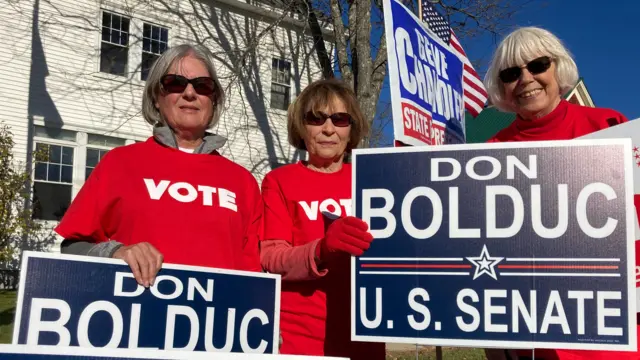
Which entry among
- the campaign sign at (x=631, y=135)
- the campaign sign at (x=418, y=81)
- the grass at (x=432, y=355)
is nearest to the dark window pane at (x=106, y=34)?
the grass at (x=432, y=355)

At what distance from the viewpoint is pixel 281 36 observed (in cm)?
1546

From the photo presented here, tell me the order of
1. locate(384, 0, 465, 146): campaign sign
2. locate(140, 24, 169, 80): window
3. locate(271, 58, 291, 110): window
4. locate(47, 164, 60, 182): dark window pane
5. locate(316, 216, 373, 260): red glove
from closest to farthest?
1. locate(316, 216, 373, 260): red glove
2. locate(384, 0, 465, 146): campaign sign
3. locate(47, 164, 60, 182): dark window pane
4. locate(140, 24, 169, 80): window
5. locate(271, 58, 291, 110): window

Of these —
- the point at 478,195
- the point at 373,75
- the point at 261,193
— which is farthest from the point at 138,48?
the point at 478,195

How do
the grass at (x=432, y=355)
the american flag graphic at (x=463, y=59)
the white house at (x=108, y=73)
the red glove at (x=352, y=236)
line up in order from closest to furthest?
the red glove at (x=352, y=236) < the american flag graphic at (x=463, y=59) < the grass at (x=432, y=355) < the white house at (x=108, y=73)

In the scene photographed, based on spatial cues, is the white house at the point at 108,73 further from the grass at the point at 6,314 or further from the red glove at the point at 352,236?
the red glove at the point at 352,236

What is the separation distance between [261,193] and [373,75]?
9.73 meters

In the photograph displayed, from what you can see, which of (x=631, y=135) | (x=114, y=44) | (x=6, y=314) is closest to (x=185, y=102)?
(x=631, y=135)

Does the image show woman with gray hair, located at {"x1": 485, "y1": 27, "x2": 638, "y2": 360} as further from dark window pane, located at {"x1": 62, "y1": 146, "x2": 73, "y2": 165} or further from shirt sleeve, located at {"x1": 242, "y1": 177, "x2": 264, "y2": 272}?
dark window pane, located at {"x1": 62, "y1": 146, "x2": 73, "y2": 165}

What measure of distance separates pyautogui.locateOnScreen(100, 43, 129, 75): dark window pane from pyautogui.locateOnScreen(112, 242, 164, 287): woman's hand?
11.7 m

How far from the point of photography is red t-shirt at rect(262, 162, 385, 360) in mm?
2465

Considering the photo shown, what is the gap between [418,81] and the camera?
3264 mm

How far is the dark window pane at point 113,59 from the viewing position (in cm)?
1280

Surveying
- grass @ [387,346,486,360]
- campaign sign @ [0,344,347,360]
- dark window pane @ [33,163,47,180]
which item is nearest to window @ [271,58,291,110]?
dark window pane @ [33,163,47,180]

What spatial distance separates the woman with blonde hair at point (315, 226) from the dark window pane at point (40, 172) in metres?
10.3
